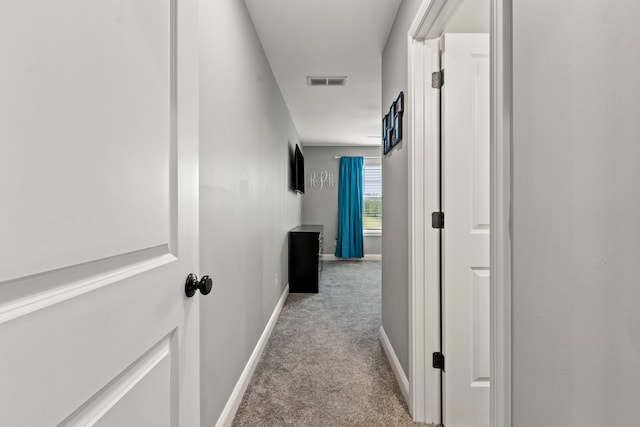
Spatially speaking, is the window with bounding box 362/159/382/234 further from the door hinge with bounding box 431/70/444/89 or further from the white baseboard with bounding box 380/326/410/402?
the door hinge with bounding box 431/70/444/89

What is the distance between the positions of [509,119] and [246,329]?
1.89 m

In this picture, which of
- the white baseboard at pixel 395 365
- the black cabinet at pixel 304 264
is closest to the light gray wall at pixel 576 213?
the white baseboard at pixel 395 365

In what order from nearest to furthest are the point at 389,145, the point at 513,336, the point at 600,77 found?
the point at 600,77 < the point at 513,336 < the point at 389,145

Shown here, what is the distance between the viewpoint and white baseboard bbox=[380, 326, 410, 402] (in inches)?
75.7

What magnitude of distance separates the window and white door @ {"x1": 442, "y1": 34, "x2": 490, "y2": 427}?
561 centimetres

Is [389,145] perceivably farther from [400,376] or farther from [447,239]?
[400,376]

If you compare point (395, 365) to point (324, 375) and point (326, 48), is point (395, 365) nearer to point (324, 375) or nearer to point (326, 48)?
point (324, 375)

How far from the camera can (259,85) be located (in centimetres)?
263

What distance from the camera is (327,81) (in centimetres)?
345

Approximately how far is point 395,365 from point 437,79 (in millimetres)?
1751

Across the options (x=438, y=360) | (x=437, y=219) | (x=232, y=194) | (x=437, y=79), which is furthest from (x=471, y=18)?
(x=438, y=360)

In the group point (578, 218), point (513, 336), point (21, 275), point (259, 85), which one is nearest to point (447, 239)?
point (513, 336)

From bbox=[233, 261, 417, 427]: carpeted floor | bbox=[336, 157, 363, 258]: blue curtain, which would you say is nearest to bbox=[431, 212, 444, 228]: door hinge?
bbox=[233, 261, 417, 427]: carpeted floor

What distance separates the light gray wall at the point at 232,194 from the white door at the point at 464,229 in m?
1.13
